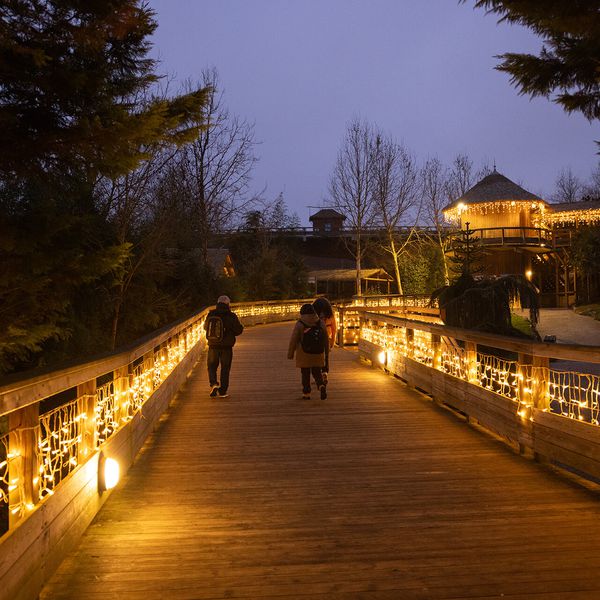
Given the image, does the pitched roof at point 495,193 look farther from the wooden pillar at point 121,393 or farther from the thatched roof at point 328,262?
the wooden pillar at point 121,393

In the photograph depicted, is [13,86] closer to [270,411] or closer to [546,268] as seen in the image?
[270,411]

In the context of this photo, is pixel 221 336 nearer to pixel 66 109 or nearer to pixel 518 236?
pixel 66 109

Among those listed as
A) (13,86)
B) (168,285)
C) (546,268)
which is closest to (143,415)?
(13,86)

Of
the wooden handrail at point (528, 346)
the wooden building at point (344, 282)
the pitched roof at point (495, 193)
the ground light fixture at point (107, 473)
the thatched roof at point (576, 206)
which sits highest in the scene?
the pitched roof at point (495, 193)

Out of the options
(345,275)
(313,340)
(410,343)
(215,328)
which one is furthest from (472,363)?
(345,275)

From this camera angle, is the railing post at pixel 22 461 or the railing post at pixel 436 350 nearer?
the railing post at pixel 22 461

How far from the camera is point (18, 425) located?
3277 millimetres

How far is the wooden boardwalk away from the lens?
3.38 meters

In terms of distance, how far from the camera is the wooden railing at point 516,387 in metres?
5.01

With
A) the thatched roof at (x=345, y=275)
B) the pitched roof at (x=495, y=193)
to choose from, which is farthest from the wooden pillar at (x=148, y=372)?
the thatched roof at (x=345, y=275)

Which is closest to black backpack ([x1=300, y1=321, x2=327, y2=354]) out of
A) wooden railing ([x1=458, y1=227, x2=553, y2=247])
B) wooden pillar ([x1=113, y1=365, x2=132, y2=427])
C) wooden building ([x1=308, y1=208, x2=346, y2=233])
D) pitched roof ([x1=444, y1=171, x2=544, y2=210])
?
wooden pillar ([x1=113, y1=365, x2=132, y2=427])

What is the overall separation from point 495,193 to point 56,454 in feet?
134

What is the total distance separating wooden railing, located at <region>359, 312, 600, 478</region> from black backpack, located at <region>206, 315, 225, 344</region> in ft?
10.3

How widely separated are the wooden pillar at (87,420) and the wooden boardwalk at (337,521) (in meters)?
0.50
